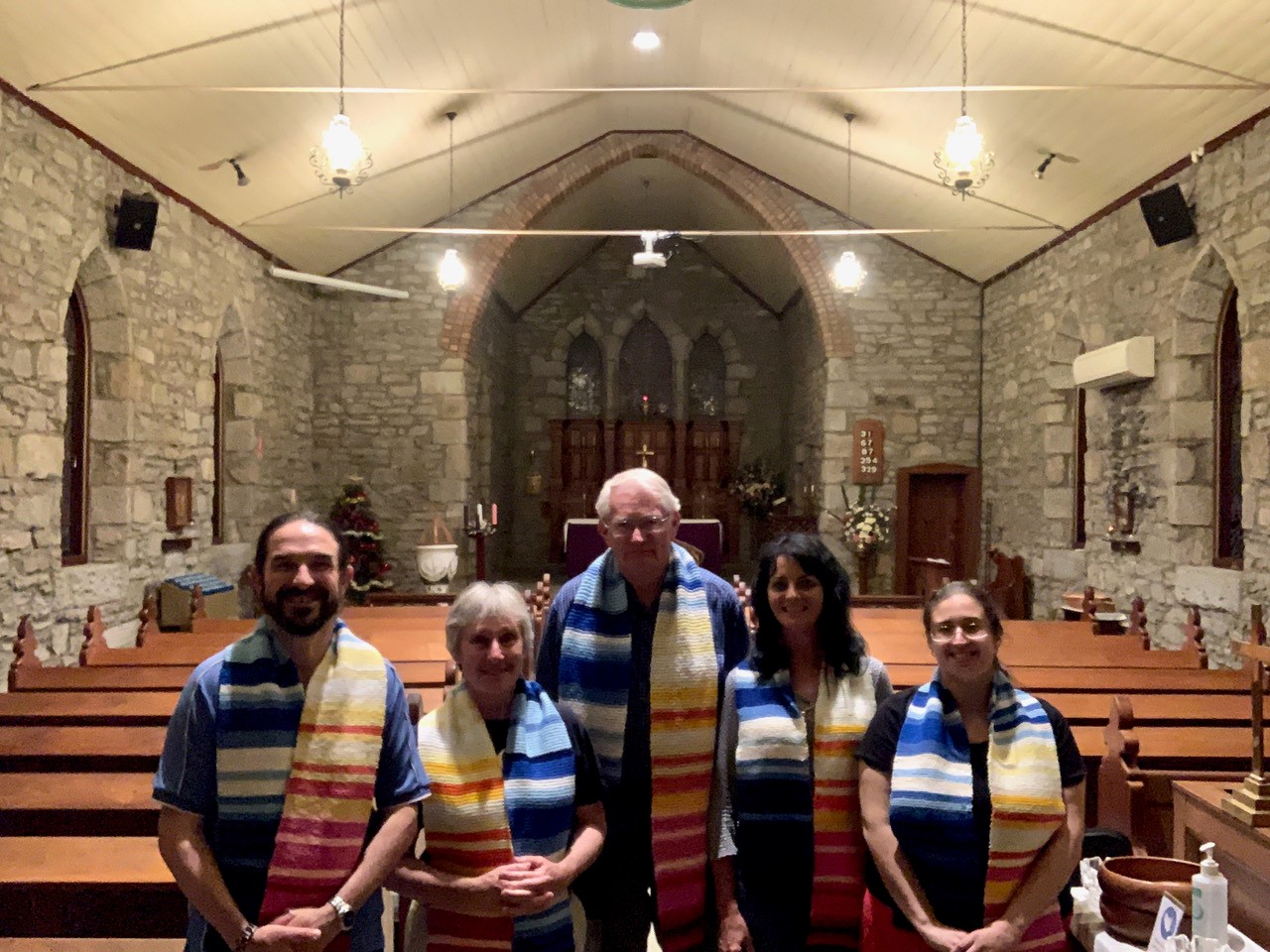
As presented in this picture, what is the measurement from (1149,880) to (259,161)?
7.66 m

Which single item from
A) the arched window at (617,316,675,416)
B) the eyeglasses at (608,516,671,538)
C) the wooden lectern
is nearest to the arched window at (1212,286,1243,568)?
the wooden lectern

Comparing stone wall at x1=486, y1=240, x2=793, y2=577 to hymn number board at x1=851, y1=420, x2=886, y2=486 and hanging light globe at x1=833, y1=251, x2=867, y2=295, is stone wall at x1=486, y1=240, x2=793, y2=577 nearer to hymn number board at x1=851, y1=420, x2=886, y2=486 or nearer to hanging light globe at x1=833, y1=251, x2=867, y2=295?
hymn number board at x1=851, y1=420, x2=886, y2=486

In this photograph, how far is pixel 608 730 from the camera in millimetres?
2404

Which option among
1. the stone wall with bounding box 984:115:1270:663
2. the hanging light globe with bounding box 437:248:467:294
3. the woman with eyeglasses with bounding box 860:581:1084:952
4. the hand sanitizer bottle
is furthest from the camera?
the hanging light globe with bounding box 437:248:467:294

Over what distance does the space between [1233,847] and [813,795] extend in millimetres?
1195

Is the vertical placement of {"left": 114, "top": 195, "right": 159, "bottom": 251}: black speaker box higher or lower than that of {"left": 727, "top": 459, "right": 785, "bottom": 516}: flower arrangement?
higher

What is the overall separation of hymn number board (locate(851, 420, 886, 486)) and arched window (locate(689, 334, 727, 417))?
184 inches

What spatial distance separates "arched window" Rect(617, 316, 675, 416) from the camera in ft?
49.9

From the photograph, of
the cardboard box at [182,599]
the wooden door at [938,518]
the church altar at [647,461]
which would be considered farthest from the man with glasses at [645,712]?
the church altar at [647,461]

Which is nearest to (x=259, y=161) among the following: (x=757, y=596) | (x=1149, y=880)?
(x=757, y=596)

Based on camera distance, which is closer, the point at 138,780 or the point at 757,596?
the point at 757,596

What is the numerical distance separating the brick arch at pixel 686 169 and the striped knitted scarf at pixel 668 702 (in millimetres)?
8631

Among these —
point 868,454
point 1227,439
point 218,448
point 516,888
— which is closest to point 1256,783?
point 516,888

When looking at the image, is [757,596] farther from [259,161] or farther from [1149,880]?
[259,161]
